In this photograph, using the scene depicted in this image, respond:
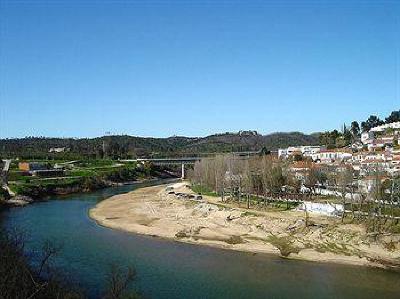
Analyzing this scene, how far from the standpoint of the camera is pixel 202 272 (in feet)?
124

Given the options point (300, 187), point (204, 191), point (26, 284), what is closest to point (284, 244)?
point (300, 187)

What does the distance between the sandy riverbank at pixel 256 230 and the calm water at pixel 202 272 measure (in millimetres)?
2218

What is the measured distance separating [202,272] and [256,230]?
14047 millimetres

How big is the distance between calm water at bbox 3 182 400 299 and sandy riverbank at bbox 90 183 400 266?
2.22m

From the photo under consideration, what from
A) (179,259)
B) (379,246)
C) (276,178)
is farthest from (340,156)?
(179,259)

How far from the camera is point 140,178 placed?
134500mm

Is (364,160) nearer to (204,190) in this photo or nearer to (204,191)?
(204,190)

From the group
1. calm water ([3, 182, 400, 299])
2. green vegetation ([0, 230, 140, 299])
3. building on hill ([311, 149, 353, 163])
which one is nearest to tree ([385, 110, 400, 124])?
building on hill ([311, 149, 353, 163])

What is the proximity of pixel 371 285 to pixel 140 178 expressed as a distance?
104 m

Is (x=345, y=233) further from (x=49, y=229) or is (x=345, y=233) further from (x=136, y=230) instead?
(x=49, y=229)

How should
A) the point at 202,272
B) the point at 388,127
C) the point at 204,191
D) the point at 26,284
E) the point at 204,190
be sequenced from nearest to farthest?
1. the point at 26,284
2. the point at 202,272
3. the point at 204,191
4. the point at 204,190
5. the point at 388,127

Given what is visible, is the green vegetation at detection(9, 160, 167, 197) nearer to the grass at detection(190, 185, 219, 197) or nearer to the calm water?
the grass at detection(190, 185, 219, 197)

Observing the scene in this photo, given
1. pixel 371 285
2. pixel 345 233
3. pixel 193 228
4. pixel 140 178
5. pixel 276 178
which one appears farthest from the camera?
pixel 140 178

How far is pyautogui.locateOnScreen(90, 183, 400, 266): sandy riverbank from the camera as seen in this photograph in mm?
41938
